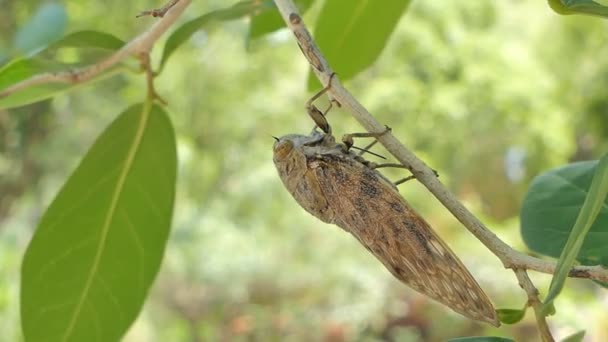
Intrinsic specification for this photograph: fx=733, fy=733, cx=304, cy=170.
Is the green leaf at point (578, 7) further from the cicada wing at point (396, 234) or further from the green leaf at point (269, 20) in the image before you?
the green leaf at point (269, 20)

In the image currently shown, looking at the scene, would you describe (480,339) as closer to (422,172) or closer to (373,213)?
(422,172)

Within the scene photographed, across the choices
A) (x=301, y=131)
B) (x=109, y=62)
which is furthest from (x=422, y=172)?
(x=301, y=131)

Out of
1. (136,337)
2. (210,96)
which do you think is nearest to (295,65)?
(210,96)

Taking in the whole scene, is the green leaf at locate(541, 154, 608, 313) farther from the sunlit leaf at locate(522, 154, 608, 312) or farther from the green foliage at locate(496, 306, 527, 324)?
the green foliage at locate(496, 306, 527, 324)

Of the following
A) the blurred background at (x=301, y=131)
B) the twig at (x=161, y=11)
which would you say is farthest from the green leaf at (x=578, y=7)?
the blurred background at (x=301, y=131)

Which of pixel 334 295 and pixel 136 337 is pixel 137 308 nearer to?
pixel 136 337

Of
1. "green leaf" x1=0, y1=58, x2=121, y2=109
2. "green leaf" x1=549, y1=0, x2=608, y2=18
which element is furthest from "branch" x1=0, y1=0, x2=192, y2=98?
"green leaf" x1=549, y1=0, x2=608, y2=18
